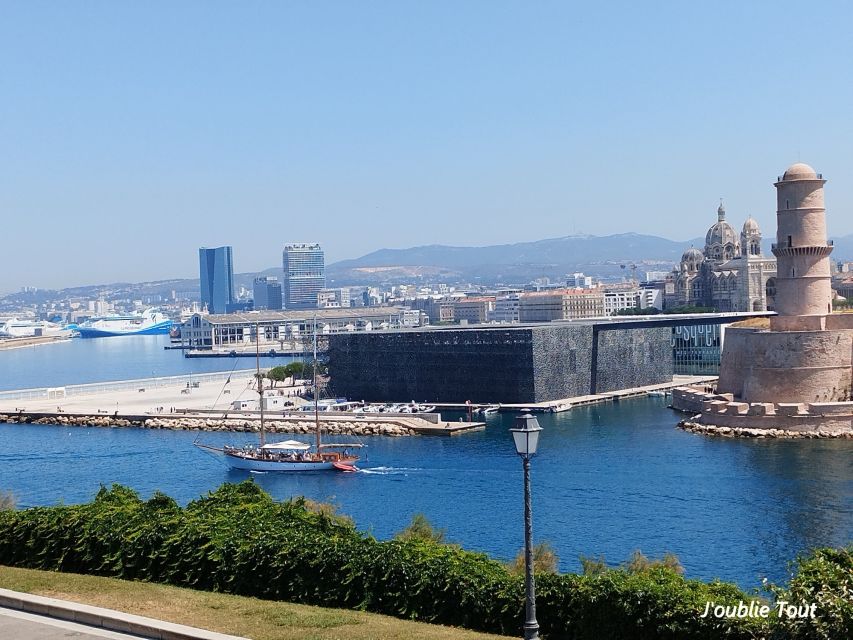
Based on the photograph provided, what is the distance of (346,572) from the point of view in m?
12.3

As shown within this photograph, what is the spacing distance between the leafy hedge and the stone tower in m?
30.0

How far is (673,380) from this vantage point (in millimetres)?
58656

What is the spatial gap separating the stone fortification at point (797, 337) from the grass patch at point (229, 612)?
30525 millimetres

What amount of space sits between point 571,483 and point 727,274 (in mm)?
60860

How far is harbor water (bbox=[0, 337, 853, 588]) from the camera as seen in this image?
2416 cm

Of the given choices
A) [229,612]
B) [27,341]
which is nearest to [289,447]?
[229,612]

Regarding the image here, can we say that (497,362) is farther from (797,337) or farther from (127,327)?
(127,327)

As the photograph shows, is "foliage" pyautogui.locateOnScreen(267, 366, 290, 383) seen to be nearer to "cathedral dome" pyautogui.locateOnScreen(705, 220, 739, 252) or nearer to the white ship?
"cathedral dome" pyautogui.locateOnScreen(705, 220, 739, 252)

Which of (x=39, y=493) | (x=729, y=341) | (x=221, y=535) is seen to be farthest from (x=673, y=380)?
(x=221, y=535)

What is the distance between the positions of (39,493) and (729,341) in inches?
1012

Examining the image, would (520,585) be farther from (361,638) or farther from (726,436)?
(726,436)

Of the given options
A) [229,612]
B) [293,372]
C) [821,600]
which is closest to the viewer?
[821,600]

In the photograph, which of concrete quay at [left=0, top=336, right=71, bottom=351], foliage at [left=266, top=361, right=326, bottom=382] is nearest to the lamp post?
foliage at [left=266, top=361, right=326, bottom=382]

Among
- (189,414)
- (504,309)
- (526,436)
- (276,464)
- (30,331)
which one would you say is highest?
(526,436)
